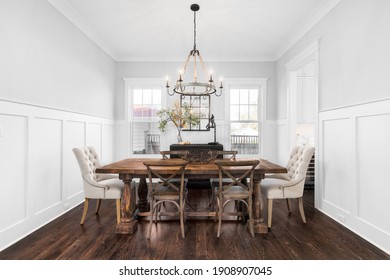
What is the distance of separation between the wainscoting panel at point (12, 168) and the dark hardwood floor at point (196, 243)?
0.32 metres

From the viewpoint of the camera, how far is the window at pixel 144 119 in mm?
5543

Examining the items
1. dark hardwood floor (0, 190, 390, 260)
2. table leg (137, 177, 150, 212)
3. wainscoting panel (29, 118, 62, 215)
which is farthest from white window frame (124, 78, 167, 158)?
dark hardwood floor (0, 190, 390, 260)

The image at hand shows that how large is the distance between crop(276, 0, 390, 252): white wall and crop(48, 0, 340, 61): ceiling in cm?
59

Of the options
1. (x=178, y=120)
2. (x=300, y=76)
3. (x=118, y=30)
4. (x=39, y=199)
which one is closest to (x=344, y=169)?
(x=300, y=76)

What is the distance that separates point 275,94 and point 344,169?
2.96m

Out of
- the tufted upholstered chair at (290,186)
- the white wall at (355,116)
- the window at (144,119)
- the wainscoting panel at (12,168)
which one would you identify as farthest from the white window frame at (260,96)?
the wainscoting panel at (12,168)

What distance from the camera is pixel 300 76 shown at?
4.71 metres

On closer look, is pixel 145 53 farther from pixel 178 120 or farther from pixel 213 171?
pixel 213 171

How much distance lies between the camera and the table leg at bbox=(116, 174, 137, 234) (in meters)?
2.59

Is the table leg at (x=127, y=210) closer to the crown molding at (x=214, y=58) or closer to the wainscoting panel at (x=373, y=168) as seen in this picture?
the wainscoting panel at (x=373, y=168)

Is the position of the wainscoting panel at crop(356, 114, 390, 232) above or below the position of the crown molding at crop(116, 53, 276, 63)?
below

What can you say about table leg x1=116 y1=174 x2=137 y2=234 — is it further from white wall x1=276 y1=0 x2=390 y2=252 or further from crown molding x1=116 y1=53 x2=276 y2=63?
crown molding x1=116 y1=53 x2=276 y2=63

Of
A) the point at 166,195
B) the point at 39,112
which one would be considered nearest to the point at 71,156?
the point at 39,112

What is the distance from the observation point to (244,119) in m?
5.52
